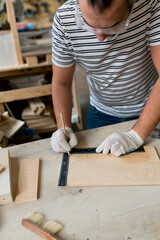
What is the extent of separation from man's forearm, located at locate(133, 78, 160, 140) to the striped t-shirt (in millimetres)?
216

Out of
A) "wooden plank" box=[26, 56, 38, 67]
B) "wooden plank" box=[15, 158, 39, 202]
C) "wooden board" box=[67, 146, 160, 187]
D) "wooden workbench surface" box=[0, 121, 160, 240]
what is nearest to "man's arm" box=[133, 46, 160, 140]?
"wooden board" box=[67, 146, 160, 187]

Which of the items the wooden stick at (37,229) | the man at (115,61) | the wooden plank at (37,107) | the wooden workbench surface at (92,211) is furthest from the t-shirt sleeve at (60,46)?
the wooden plank at (37,107)

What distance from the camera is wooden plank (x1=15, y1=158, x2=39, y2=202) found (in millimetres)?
956

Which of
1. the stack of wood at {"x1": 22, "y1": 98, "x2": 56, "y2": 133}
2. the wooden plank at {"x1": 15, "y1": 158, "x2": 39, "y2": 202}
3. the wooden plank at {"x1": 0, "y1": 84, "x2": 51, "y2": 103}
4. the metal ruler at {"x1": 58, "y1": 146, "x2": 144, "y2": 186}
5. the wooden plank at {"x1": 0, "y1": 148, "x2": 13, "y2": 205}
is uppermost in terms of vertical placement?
the wooden plank at {"x1": 0, "y1": 148, "x2": 13, "y2": 205}

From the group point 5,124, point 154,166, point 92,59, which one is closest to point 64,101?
point 92,59

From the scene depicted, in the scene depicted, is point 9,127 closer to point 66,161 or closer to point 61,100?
point 61,100

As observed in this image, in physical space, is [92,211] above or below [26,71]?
above

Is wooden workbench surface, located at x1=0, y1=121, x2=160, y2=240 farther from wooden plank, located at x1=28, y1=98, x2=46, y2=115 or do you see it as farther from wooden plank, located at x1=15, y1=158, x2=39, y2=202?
wooden plank, located at x1=28, y1=98, x2=46, y2=115

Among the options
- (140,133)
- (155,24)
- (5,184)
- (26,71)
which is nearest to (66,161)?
(5,184)

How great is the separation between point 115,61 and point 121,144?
1.65 feet

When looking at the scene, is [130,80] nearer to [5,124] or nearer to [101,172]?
[101,172]

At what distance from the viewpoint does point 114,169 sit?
3.44ft

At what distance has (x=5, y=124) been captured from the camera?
2.23 m

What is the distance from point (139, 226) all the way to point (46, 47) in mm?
2039
